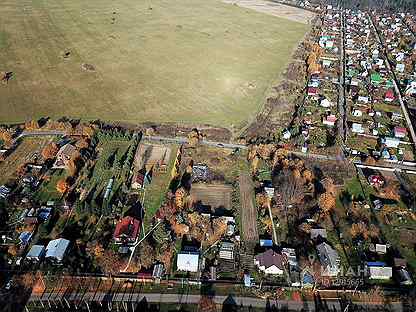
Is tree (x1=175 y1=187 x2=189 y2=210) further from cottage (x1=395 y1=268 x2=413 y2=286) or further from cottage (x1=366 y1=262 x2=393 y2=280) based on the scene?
cottage (x1=395 y1=268 x2=413 y2=286)

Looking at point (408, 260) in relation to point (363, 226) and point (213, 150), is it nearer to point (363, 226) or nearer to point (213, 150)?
point (363, 226)

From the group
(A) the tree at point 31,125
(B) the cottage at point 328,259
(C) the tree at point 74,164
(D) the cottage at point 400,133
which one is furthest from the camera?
(D) the cottage at point 400,133

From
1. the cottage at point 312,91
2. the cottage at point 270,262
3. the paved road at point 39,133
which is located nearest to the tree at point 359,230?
the cottage at point 270,262

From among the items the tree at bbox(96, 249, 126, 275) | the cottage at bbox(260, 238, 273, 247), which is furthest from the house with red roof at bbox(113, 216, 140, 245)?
the cottage at bbox(260, 238, 273, 247)

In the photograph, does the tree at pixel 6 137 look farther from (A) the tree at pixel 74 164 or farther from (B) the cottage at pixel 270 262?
(B) the cottage at pixel 270 262

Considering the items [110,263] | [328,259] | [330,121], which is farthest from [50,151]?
[330,121]

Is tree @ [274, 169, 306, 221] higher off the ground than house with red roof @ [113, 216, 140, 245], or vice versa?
tree @ [274, 169, 306, 221]
